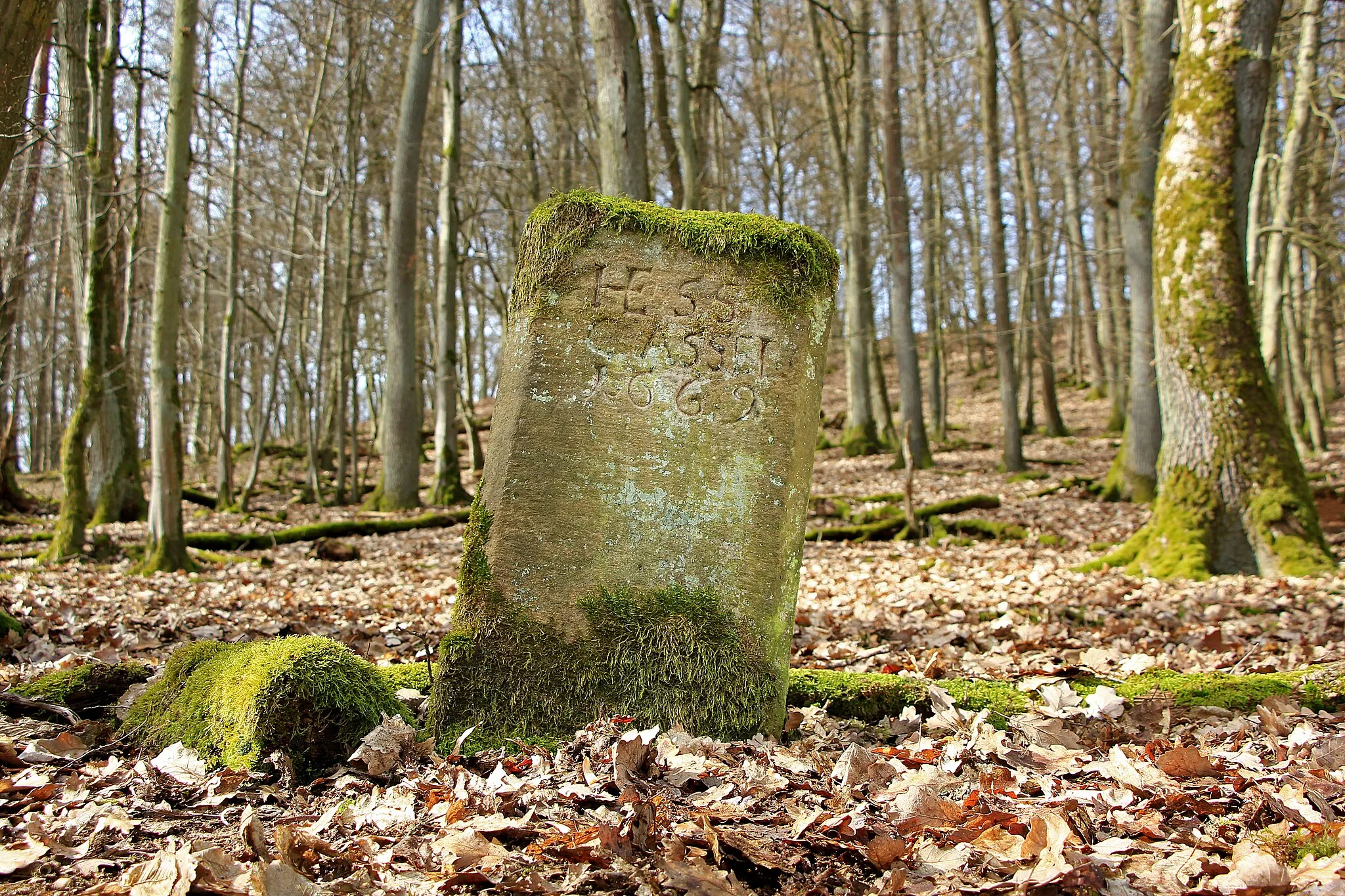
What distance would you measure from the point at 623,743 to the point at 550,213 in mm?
1926

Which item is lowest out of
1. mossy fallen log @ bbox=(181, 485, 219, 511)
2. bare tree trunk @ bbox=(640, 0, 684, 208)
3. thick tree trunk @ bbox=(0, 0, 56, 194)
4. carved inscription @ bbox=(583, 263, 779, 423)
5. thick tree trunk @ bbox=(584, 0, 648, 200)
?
mossy fallen log @ bbox=(181, 485, 219, 511)

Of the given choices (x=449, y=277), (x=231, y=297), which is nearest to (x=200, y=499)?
(x=231, y=297)

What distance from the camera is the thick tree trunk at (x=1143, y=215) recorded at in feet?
32.5

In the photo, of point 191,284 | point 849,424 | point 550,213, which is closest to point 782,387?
point 550,213

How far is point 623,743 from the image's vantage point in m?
2.54

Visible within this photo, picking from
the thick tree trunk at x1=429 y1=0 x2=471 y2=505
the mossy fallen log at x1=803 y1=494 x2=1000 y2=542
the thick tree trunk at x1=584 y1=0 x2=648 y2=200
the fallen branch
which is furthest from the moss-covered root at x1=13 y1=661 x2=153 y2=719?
the thick tree trunk at x1=429 y1=0 x2=471 y2=505

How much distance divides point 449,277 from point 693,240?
1037 cm

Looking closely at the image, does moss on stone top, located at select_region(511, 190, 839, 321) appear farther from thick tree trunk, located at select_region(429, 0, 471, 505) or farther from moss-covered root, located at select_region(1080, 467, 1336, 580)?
thick tree trunk, located at select_region(429, 0, 471, 505)

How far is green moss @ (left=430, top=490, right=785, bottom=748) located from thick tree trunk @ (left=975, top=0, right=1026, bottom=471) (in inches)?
450

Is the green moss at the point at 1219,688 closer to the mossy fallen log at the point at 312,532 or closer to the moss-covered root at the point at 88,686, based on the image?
the moss-covered root at the point at 88,686

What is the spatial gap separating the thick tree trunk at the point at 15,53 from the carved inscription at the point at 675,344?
8.64 ft

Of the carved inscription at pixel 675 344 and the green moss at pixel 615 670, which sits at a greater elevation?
the carved inscription at pixel 675 344

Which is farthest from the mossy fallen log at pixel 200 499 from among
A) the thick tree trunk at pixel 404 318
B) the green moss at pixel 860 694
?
the green moss at pixel 860 694

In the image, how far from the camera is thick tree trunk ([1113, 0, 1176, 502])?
9898 millimetres
